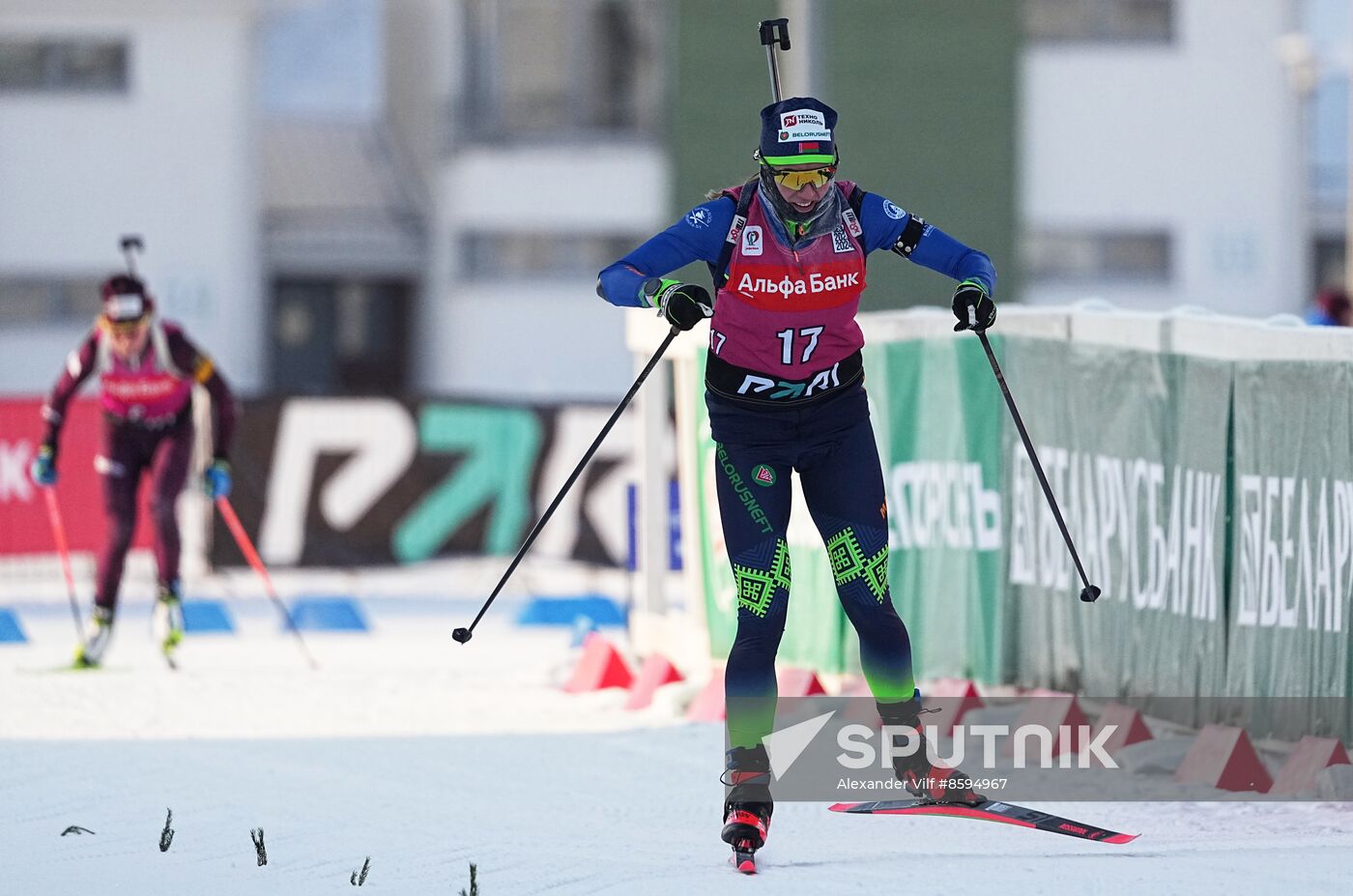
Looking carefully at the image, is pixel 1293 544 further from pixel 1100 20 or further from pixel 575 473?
pixel 1100 20

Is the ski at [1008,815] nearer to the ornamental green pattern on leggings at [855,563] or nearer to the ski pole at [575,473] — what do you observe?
the ornamental green pattern on leggings at [855,563]

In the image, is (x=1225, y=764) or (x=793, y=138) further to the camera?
(x=1225, y=764)

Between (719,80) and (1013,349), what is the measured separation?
17.9 m

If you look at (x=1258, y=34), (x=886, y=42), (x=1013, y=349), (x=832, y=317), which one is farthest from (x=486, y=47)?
(x=832, y=317)

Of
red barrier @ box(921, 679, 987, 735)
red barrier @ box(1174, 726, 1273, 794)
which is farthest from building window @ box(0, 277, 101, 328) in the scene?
red barrier @ box(1174, 726, 1273, 794)

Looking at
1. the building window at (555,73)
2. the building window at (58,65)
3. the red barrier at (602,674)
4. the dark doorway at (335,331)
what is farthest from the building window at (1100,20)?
the red barrier at (602,674)

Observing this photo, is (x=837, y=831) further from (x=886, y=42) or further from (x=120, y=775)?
(x=886, y=42)

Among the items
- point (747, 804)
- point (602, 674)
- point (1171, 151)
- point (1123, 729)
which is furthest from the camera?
point (1171, 151)

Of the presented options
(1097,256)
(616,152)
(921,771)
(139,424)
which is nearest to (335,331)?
(616,152)

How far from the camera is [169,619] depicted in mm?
11109

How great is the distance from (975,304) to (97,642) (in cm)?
612

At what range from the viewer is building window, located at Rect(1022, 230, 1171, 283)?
2706 centimetres

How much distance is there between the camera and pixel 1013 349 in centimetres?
880

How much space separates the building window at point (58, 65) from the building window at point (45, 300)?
85.1 inches
